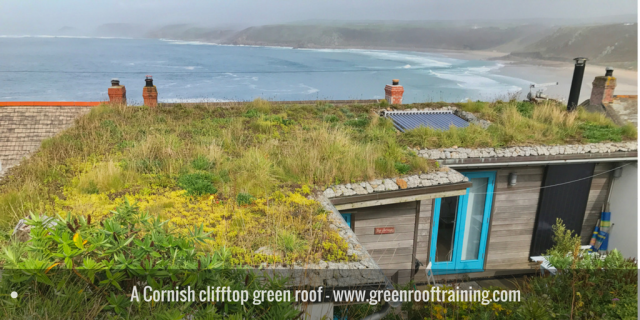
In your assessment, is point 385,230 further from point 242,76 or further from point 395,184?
point 242,76

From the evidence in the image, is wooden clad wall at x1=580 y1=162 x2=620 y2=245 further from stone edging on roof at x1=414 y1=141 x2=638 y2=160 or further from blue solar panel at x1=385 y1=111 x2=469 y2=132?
blue solar panel at x1=385 y1=111 x2=469 y2=132

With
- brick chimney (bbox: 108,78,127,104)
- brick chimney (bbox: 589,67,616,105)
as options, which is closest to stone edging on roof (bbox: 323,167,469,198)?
brick chimney (bbox: 108,78,127,104)

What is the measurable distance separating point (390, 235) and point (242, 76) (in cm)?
8037

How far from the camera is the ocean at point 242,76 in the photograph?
68938mm

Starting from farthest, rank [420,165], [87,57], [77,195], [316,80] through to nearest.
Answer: [87,57] < [316,80] < [420,165] < [77,195]

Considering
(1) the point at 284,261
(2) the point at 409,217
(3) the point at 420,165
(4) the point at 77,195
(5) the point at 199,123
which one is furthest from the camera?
(5) the point at 199,123

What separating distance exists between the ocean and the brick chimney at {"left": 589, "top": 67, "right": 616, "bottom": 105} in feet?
140

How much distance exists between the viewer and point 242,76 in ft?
274

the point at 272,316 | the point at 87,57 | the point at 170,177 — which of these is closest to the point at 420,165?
the point at 170,177

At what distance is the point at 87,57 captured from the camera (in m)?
107

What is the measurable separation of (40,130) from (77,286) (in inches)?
338

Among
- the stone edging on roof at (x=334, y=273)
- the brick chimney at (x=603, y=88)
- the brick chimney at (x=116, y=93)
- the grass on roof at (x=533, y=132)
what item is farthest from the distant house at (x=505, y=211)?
the brick chimney at (x=116, y=93)

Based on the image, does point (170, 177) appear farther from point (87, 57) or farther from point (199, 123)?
point (87, 57)

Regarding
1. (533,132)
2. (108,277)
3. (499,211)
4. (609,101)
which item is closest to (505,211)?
(499,211)
